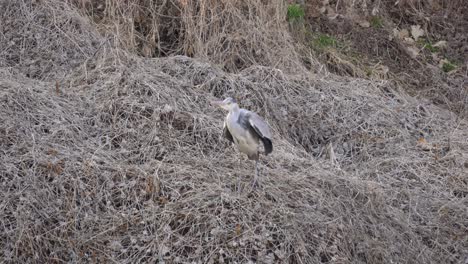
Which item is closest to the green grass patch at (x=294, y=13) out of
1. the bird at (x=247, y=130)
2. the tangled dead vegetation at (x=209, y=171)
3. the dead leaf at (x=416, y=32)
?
the tangled dead vegetation at (x=209, y=171)

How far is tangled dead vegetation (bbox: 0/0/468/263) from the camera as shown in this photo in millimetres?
4875

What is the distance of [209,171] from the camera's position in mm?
5469

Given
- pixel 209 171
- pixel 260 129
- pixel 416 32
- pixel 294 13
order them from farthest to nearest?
pixel 416 32 < pixel 294 13 < pixel 209 171 < pixel 260 129

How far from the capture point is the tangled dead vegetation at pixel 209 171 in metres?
4.88

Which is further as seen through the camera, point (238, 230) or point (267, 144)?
point (267, 144)

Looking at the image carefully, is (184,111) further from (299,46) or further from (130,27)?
(299,46)

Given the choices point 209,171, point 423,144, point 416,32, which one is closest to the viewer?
point 209,171

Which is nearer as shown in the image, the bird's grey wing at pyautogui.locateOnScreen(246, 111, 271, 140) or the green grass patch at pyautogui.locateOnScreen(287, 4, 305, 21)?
the bird's grey wing at pyautogui.locateOnScreen(246, 111, 271, 140)

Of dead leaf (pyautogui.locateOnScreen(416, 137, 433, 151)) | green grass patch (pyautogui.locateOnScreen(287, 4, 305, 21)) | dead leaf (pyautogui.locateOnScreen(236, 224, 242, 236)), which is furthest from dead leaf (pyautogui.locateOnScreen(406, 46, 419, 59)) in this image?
dead leaf (pyautogui.locateOnScreen(236, 224, 242, 236))

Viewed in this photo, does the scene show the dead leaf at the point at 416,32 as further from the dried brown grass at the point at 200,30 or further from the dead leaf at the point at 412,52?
the dried brown grass at the point at 200,30

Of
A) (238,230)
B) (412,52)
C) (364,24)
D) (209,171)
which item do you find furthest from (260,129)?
(364,24)

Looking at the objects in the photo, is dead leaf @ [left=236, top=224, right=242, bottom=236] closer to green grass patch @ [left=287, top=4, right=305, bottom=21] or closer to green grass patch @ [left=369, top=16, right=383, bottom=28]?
green grass patch @ [left=287, top=4, right=305, bottom=21]

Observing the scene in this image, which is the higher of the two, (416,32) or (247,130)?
(247,130)

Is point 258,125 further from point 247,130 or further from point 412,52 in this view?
point 412,52
